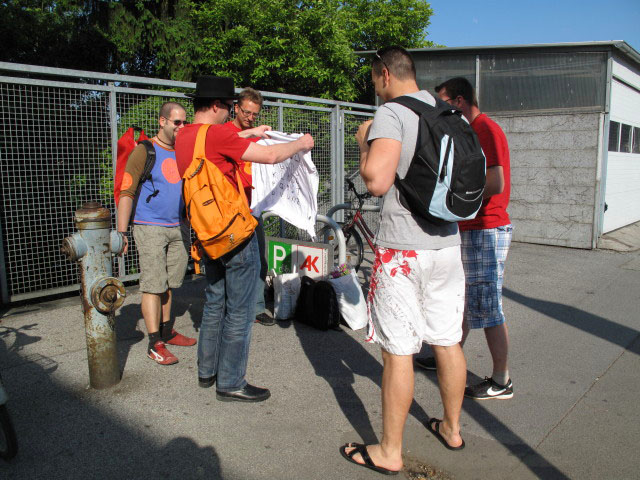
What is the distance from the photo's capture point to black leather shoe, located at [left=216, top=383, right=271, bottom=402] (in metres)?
3.44

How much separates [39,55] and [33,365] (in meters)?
12.3

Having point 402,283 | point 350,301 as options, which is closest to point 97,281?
point 402,283

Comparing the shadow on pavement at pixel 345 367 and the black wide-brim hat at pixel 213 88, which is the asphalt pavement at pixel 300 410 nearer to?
the shadow on pavement at pixel 345 367

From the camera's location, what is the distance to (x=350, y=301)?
16.5ft

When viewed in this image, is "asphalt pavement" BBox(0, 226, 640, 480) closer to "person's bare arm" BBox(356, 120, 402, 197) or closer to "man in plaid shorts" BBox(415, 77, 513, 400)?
"man in plaid shorts" BBox(415, 77, 513, 400)

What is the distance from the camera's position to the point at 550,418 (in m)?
3.30

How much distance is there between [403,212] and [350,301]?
2.56m

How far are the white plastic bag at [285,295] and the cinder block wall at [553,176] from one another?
6630mm

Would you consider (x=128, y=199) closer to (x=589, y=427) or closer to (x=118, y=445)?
(x=118, y=445)

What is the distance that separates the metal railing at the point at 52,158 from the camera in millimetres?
5191

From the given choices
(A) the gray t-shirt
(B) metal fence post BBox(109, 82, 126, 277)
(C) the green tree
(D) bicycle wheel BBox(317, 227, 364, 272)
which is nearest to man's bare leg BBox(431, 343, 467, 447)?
(A) the gray t-shirt

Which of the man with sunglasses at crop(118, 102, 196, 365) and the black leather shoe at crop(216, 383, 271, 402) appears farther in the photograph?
the man with sunglasses at crop(118, 102, 196, 365)

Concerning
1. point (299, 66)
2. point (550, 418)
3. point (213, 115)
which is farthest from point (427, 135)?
point (299, 66)

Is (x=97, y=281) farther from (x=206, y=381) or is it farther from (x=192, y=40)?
(x=192, y=40)
